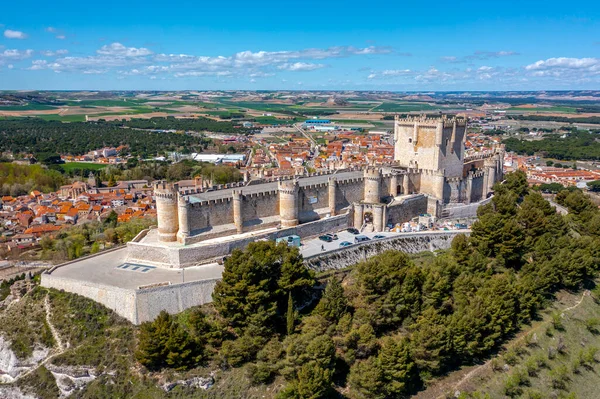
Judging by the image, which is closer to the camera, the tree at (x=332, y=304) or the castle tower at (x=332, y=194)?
the tree at (x=332, y=304)

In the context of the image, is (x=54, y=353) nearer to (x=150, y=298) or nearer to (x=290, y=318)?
(x=150, y=298)

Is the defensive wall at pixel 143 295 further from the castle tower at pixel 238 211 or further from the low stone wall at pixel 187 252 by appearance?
the castle tower at pixel 238 211

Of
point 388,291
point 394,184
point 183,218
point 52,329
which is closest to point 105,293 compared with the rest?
point 52,329

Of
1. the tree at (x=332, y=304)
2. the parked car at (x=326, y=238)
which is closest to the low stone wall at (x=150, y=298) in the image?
the tree at (x=332, y=304)

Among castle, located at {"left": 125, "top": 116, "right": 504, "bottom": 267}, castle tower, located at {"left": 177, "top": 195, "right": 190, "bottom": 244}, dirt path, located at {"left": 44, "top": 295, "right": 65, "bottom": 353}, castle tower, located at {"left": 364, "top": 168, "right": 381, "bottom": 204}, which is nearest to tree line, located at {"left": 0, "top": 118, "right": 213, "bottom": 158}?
castle, located at {"left": 125, "top": 116, "right": 504, "bottom": 267}

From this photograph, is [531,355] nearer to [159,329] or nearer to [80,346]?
[159,329]

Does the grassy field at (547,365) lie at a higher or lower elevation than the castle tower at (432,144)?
lower

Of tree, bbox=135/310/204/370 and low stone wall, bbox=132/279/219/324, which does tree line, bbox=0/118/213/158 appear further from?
tree, bbox=135/310/204/370
